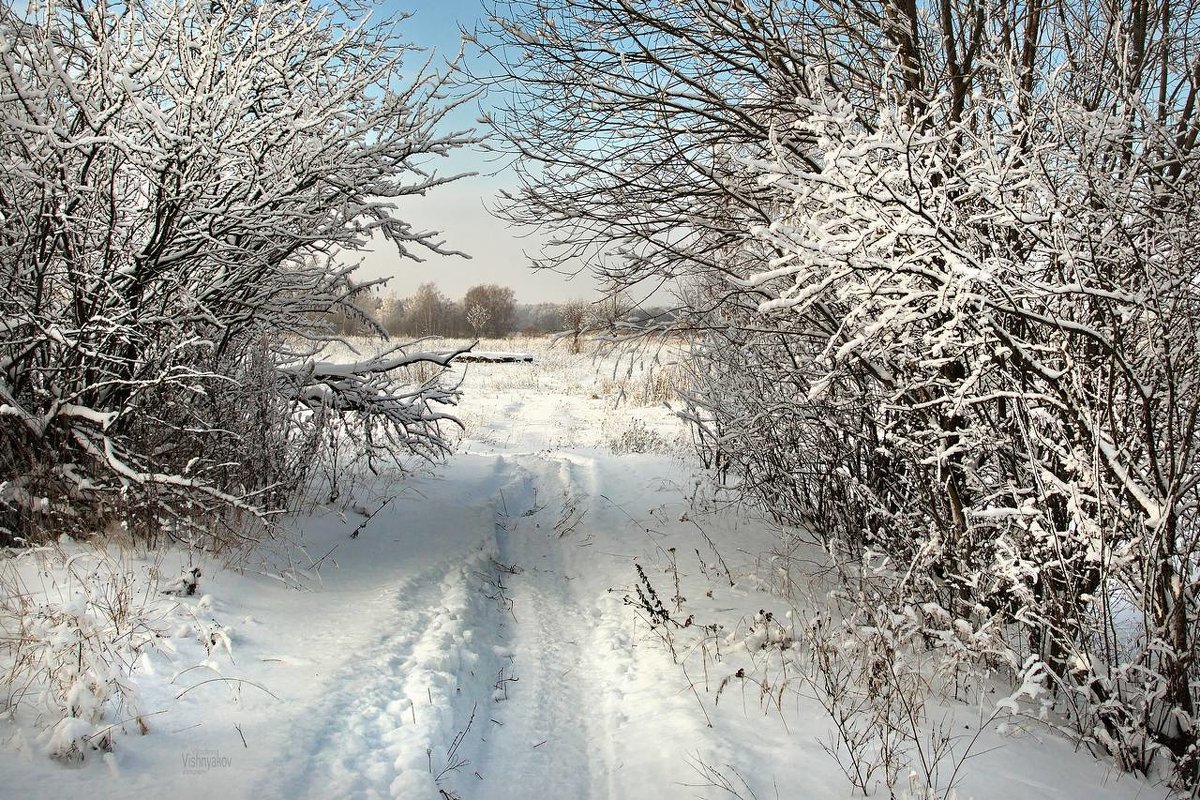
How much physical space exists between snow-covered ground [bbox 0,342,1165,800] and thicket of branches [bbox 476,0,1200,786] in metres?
0.70

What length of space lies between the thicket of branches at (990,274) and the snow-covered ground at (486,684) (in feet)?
2.31

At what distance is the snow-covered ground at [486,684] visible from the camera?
2.64m

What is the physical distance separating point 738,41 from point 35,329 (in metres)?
4.54

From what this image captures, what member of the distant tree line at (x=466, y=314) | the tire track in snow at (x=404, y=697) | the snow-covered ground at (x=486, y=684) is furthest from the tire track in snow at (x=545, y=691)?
the distant tree line at (x=466, y=314)

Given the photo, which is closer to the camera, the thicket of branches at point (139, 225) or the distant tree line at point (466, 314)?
the thicket of branches at point (139, 225)

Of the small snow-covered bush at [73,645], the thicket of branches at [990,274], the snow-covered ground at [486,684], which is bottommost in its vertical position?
the snow-covered ground at [486,684]

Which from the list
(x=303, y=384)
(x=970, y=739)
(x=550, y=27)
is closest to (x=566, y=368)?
(x=303, y=384)

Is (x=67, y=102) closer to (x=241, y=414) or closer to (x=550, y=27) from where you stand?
(x=241, y=414)

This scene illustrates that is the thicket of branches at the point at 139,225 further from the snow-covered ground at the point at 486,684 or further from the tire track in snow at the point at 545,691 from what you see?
the tire track in snow at the point at 545,691

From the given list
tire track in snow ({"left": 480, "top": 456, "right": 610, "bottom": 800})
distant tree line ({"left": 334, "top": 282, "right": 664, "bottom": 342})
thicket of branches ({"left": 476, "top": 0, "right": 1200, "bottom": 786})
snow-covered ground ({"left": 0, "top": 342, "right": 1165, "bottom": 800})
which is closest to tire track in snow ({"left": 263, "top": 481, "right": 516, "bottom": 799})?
snow-covered ground ({"left": 0, "top": 342, "right": 1165, "bottom": 800})

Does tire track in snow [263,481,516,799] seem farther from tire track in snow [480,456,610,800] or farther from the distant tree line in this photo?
the distant tree line

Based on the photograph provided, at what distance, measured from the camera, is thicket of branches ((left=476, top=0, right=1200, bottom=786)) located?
257 cm

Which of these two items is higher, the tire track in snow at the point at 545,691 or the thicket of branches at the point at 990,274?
the thicket of branches at the point at 990,274

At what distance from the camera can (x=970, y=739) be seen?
3014 millimetres
